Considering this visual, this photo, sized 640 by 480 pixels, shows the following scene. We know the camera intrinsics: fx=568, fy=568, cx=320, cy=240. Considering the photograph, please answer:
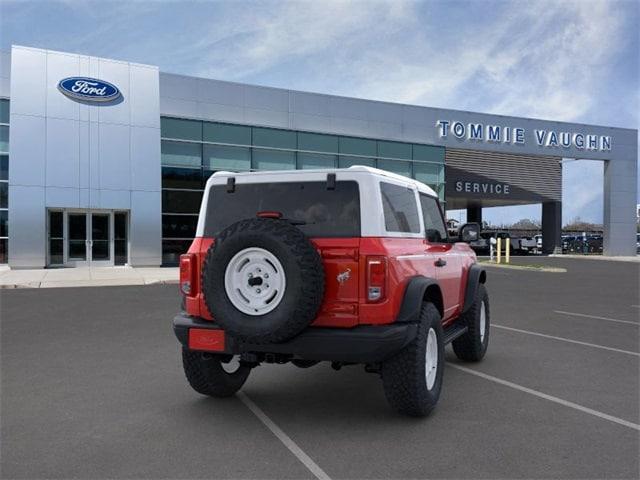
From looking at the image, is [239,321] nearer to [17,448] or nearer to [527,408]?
[17,448]

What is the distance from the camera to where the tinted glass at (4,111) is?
21719mm

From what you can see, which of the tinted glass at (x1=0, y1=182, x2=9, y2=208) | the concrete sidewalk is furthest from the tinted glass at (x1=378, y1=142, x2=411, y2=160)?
the tinted glass at (x1=0, y1=182, x2=9, y2=208)

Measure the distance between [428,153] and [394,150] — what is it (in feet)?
7.80

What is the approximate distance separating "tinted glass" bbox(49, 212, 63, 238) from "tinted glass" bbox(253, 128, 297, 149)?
29.3 ft

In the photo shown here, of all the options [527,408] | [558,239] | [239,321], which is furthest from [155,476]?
[558,239]

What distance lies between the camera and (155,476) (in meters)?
3.52

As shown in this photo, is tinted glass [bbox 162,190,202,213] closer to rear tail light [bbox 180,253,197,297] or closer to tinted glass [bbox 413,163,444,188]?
tinted glass [bbox 413,163,444,188]

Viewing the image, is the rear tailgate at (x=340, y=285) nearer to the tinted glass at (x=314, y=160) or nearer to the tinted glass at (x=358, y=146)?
the tinted glass at (x=314, y=160)

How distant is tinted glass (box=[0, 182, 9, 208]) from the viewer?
21547mm

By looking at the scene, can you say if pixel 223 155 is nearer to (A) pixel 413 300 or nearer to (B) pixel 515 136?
(B) pixel 515 136

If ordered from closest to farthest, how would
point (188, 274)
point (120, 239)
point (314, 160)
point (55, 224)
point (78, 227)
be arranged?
point (188, 274) < point (55, 224) < point (78, 227) < point (120, 239) < point (314, 160)

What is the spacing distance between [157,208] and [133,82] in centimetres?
510

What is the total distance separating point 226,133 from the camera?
25.4m

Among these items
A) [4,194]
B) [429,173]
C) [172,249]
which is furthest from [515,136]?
[4,194]
